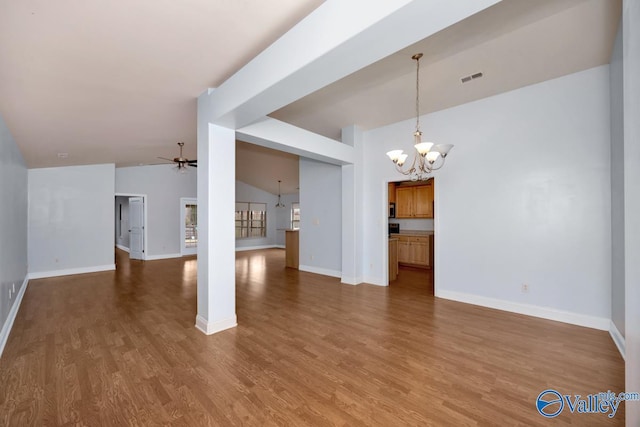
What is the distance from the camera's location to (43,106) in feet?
9.46

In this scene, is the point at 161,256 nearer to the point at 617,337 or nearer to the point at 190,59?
the point at 190,59

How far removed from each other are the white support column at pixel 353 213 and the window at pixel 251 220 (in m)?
6.69

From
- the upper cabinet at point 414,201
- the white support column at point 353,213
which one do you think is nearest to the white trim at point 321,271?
the white support column at point 353,213

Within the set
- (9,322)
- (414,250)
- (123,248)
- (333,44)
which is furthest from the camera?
(123,248)

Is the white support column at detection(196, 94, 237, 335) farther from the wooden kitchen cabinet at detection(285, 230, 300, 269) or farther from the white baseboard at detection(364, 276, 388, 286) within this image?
the wooden kitchen cabinet at detection(285, 230, 300, 269)

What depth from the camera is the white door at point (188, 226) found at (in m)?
8.93

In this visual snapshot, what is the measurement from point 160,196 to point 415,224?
7698mm

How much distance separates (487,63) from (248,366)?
155 inches

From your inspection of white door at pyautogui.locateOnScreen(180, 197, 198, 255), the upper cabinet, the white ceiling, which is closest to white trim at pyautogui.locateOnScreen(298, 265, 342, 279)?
the upper cabinet

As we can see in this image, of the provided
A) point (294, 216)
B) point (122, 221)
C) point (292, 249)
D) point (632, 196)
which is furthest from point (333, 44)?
point (122, 221)

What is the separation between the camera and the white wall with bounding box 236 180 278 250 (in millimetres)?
10914

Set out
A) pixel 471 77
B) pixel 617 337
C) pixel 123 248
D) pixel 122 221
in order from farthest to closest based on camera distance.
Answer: pixel 122 221 < pixel 123 248 < pixel 471 77 < pixel 617 337

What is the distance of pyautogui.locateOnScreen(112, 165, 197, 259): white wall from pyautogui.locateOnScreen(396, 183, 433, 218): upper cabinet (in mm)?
6528

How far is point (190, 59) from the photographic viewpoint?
237 centimetres
